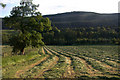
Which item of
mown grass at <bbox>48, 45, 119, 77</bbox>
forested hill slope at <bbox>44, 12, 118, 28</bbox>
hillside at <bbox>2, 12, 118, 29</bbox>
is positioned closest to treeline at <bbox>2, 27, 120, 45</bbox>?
hillside at <bbox>2, 12, 118, 29</bbox>

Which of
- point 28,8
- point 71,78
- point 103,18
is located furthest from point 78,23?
point 71,78

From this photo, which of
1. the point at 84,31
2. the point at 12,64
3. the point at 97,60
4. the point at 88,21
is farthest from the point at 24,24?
the point at 88,21

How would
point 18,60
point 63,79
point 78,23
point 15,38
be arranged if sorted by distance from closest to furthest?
point 63,79
point 18,60
point 15,38
point 78,23

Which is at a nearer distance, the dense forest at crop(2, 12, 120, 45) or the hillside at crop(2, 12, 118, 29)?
the dense forest at crop(2, 12, 120, 45)

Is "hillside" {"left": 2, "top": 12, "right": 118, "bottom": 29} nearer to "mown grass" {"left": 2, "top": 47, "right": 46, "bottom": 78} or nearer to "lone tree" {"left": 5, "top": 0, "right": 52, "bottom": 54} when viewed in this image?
"lone tree" {"left": 5, "top": 0, "right": 52, "bottom": 54}

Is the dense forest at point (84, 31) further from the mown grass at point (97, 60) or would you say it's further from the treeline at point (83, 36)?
the mown grass at point (97, 60)

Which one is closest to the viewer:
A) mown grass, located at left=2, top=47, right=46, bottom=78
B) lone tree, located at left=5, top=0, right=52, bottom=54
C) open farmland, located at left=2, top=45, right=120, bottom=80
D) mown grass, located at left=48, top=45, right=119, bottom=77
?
open farmland, located at left=2, top=45, right=120, bottom=80

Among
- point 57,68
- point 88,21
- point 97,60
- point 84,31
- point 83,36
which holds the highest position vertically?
point 88,21

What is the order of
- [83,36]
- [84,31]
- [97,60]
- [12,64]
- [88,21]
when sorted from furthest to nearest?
[88,21]
[84,31]
[83,36]
[97,60]
[12,64]

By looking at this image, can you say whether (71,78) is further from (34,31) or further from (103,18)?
(103,18)

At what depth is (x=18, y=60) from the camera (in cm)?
1534

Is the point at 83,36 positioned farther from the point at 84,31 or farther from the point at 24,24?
the point at 24,24

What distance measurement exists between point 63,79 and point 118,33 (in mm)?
114741

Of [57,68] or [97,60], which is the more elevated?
[57,68]
